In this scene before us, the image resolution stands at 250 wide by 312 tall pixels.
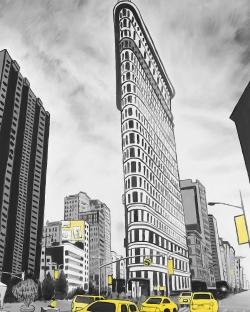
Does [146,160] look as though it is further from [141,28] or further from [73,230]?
[73,230]

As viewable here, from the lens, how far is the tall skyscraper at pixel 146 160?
10362 cm

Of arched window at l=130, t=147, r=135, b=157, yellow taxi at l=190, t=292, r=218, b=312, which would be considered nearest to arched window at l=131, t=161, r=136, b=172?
arched window at l=130, t=147, r=135, b=157

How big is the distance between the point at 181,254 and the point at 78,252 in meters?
76.4

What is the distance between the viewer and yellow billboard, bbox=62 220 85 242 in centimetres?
18762

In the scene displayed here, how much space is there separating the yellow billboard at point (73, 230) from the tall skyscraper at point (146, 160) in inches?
2379

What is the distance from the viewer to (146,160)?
117 meters

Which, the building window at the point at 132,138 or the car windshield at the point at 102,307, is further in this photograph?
the building window at the point at 132,138

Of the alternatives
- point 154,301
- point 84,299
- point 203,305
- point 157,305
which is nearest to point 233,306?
point 203,305

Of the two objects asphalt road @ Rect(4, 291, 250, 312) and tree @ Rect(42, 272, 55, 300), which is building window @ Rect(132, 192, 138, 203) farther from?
asphalt road @ Rect(4, 291, 250, 312)

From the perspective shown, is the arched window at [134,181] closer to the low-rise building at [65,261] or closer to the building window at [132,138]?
the building window at [132,138]

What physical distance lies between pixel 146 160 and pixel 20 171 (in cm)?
6849

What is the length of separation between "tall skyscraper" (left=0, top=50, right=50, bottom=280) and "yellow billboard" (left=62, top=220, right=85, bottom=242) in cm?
1546

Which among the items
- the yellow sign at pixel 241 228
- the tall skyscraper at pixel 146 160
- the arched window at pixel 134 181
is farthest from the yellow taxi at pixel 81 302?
the arched window at pixel 134 181

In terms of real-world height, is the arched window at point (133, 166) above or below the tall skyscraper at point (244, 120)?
above
